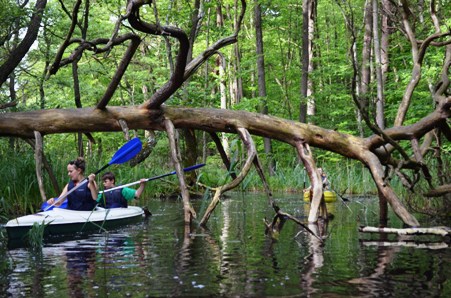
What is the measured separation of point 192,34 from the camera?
1486 centimetres

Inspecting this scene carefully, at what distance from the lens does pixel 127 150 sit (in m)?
7.48

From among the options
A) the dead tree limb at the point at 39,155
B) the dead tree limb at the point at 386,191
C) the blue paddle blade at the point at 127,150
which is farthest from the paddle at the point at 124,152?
the dead tree limb at the point at 386,191

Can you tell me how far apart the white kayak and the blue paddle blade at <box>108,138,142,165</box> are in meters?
0.70

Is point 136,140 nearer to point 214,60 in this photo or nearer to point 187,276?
point 187,276

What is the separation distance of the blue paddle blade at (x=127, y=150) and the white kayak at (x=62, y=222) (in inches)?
27.6

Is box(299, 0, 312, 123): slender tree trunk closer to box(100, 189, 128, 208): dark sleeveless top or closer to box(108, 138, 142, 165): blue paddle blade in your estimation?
box(100, 189, 128, 208): dark sleeveless top

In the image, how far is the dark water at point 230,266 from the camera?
12.5 ft

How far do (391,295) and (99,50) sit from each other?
14.1ft

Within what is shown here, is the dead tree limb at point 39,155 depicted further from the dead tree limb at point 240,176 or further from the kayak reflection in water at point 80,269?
the dead tree limb at point 240,176

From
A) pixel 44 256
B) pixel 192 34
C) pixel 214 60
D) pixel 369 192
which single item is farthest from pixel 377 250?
pixel 214 60

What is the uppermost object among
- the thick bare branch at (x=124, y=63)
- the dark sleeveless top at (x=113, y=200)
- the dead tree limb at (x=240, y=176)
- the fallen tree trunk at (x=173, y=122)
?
the thick bare branch at (x=124, y=63)

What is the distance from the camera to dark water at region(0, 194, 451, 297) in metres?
3.81

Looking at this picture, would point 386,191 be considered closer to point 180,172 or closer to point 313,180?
point 313,180

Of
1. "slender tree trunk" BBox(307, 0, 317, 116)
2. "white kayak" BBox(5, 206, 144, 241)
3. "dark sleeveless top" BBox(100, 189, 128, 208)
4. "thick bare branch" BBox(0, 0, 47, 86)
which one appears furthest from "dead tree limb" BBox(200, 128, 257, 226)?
"slender tree trunk" BBox(307, 0, 317, 116)
